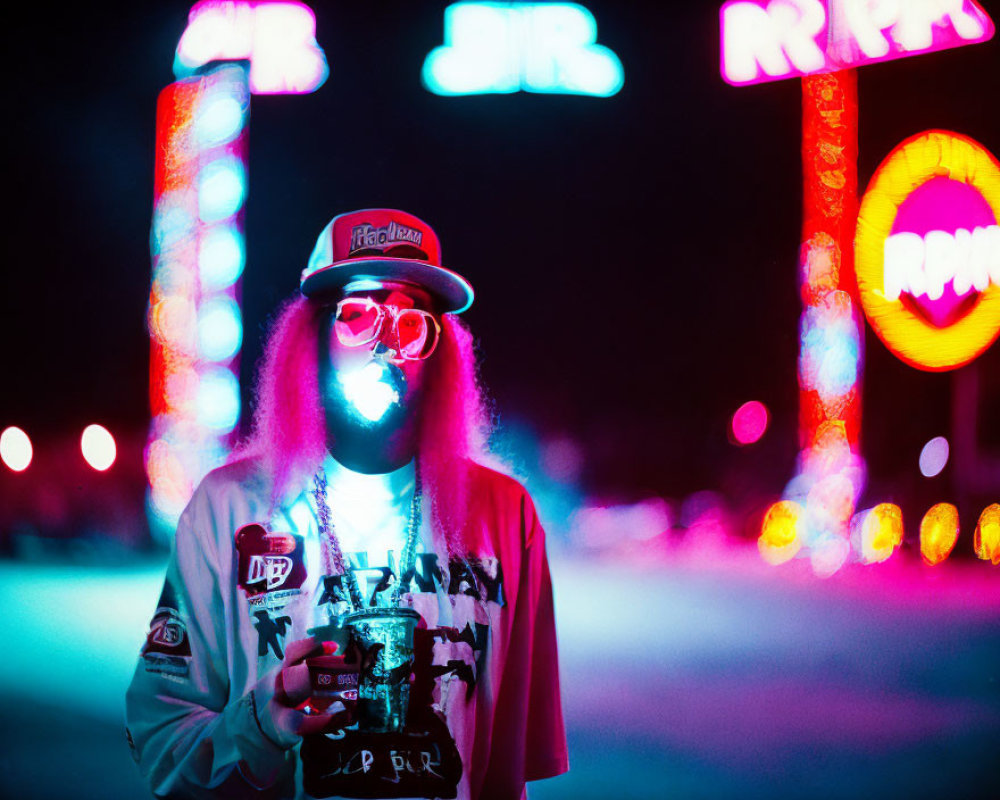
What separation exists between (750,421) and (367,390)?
2.46 m

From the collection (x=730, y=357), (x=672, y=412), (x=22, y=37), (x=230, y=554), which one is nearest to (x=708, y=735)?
(x=672, y=412)

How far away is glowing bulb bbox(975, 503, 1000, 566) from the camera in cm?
389

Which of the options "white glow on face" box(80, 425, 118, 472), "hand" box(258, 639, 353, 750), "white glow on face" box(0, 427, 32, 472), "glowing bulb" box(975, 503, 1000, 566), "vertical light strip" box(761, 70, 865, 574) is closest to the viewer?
"hand" box(258, 639, 353, 750)

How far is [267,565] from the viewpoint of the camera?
1.82 meters

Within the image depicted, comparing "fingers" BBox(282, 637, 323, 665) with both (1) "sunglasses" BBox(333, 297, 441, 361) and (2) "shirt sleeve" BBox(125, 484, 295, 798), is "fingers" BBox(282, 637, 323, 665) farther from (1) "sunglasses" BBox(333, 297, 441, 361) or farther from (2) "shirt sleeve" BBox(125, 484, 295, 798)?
(1) "sunglasses" BBox(333, 297, 441, 361)

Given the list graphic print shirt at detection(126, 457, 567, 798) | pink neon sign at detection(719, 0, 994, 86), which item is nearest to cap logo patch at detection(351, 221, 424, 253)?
graphic print shirt at detection(126, 457, 567, 798)

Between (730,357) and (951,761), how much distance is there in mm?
1759

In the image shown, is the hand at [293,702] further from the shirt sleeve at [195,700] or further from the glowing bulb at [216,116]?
the glowing bulb at [216,116]

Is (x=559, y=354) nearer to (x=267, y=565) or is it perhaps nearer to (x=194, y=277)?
(x=194, y=277)

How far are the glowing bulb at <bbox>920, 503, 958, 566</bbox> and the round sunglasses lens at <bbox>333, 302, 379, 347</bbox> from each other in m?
3.27

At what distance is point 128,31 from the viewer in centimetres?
274

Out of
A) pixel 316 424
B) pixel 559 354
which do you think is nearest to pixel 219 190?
pixel 316 424

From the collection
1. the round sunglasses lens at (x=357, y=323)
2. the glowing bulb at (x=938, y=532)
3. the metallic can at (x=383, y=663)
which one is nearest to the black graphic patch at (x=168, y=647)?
the metallic can at (x=383, y=663)

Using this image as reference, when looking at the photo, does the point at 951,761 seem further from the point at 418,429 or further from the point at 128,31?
the point at 128,31
